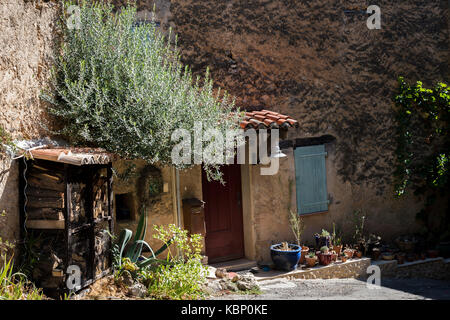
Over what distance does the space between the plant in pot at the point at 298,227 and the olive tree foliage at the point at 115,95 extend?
2.79m

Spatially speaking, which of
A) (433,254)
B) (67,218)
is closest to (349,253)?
(433,254)

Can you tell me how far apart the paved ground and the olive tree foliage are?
2349 millimetres

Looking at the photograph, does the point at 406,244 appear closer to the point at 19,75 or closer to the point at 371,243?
the point at 371,243

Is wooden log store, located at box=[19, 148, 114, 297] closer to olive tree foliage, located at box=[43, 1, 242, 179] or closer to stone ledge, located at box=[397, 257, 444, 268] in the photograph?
olive tree foliage, located at box=[43, 1, 242, 179]

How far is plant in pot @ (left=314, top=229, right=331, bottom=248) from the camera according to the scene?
27.3ft

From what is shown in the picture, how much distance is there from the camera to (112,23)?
6.36 metres

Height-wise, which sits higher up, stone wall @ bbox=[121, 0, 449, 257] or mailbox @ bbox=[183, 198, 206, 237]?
stone wall @ bbox=[121, 0, 449, 257]

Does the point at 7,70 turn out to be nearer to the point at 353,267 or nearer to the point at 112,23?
the point at 112,23

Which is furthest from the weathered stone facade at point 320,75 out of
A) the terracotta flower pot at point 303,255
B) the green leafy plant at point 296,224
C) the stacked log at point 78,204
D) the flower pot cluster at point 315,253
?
the stacked log at point 78,204

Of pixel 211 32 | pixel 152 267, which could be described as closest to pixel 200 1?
pixel 211 32

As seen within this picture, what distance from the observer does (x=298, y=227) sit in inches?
320

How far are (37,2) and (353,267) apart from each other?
653cm

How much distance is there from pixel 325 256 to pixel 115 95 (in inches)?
177

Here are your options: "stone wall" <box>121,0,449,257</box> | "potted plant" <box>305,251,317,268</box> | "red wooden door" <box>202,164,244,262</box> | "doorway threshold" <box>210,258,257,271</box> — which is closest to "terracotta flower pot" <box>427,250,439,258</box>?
"stone wall" <box>121,0,449,257</box>
